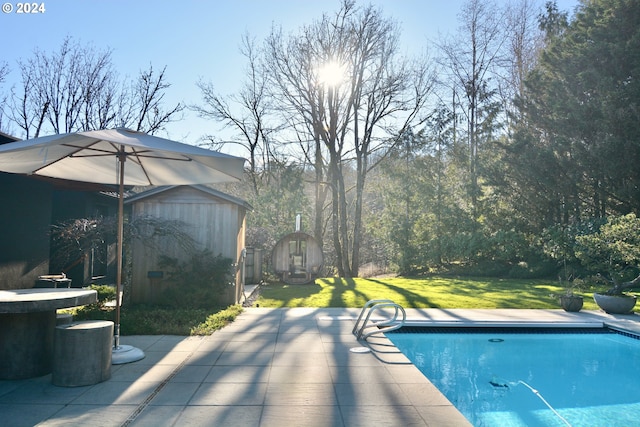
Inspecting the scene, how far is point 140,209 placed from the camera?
8797mm

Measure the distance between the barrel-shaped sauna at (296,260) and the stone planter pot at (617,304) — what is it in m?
7.51

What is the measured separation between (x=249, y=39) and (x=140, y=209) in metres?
14.8

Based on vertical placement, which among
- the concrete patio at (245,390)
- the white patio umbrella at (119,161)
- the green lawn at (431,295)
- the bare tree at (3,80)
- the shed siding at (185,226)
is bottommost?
the concrete patio at (245,390)

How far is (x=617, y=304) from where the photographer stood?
860cm

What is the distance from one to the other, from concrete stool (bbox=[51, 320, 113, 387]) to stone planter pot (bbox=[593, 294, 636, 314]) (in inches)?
353

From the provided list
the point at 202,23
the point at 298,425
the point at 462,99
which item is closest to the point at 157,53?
the point at 202,23

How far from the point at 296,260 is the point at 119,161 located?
8.73m

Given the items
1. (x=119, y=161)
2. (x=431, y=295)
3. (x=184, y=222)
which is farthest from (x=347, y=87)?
(x=119, y=161)

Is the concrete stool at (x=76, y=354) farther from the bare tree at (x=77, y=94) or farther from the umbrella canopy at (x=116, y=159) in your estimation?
the bare tree at (x=77, y=94)

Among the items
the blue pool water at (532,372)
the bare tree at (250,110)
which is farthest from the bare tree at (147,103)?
the blue pool water at (532,372)

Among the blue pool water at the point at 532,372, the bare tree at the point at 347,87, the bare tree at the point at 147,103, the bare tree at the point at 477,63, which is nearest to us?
the blue pool water at the point at 532,372

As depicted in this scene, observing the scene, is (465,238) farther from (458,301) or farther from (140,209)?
(140,209)

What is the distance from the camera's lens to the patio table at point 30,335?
3.98 metres

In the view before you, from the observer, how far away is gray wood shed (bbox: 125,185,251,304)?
873 centimetres
